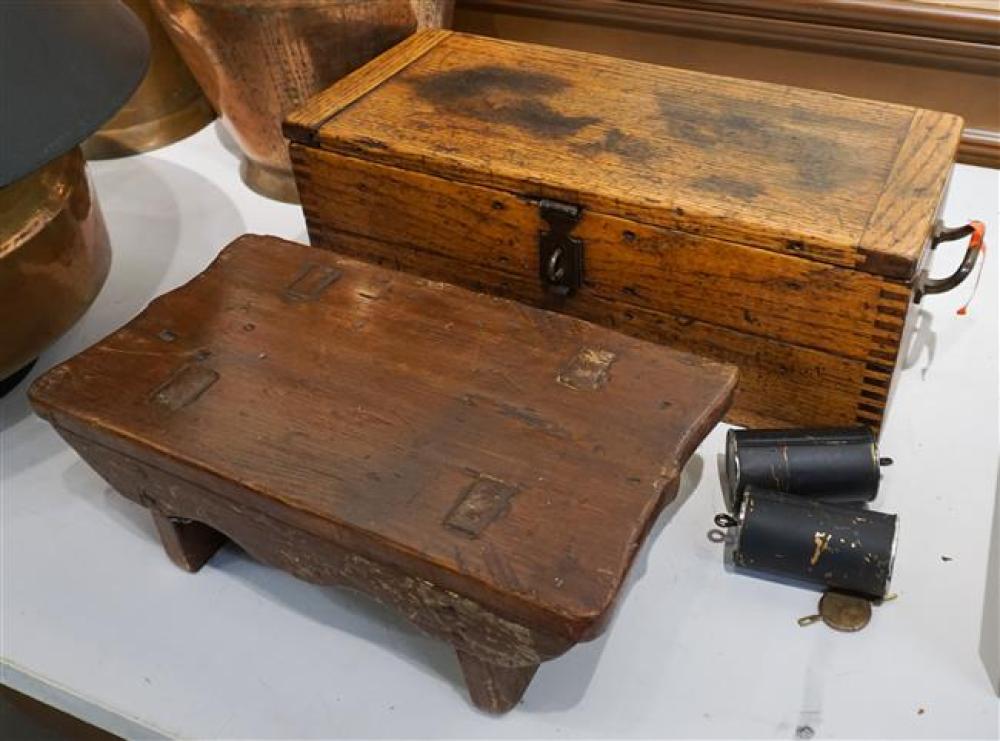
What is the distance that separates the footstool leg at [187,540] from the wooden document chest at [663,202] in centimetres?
45

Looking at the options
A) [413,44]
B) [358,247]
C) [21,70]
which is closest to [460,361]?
[358,247]

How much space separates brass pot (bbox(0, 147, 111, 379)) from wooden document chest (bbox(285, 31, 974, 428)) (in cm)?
28

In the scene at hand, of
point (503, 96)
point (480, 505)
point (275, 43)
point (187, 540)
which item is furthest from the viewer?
point (275, 43)

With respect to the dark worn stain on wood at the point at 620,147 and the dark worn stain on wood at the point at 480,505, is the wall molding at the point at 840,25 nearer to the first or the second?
the dark worn stain on wood at the point at 620,147

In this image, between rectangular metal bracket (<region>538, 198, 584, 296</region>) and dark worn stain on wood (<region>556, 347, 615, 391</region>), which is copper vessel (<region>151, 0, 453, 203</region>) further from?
dark worn stain on wood (<region>556, 347, 615, 391</region>)

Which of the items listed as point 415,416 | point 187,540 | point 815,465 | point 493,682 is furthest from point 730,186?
point 187,540

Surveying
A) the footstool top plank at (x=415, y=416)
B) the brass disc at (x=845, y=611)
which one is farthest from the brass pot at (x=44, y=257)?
the brass disc at (x=845, y=611)

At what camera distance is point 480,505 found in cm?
87

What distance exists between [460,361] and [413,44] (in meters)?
0.68

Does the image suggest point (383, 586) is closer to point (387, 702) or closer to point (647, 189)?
point (387, 702)

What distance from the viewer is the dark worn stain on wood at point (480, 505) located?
2.80 feet

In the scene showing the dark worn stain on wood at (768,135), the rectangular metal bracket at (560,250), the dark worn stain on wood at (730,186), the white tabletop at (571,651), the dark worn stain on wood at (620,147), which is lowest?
the white tabletop at (571,651)

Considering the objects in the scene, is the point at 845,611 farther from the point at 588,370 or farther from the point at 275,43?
the point at 275,43

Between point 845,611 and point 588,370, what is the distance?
1.18 feet
